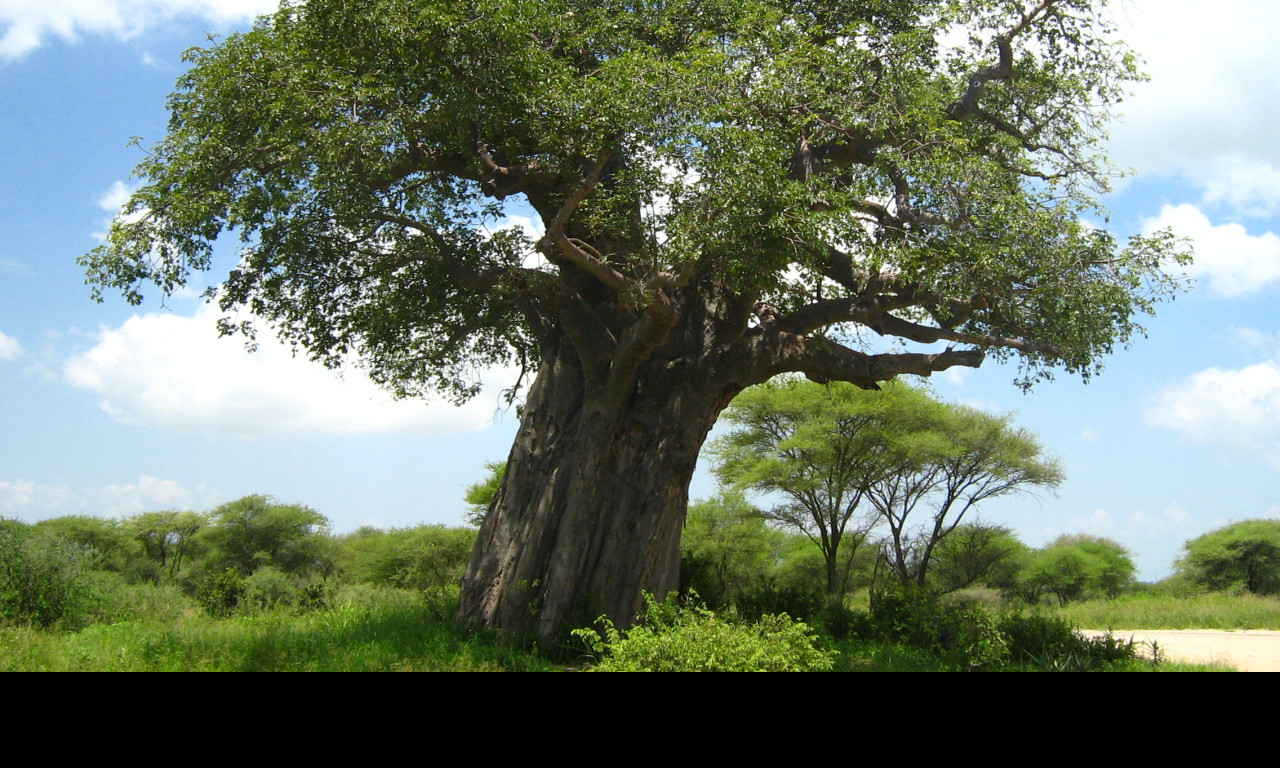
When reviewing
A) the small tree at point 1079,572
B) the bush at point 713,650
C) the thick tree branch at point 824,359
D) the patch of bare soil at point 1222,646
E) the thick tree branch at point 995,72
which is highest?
the thick tree branch at point 995,72

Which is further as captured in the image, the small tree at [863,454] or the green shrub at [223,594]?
the small tree at [863,454]

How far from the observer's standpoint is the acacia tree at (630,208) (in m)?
7.75

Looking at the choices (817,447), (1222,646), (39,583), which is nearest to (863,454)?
(817,447)

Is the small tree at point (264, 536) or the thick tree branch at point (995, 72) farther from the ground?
the thick tree branch at point (995, 72)

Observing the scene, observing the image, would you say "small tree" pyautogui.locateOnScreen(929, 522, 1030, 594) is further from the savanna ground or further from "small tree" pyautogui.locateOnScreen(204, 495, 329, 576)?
"small tree" pyautogui.locateOnScreen(204, 495, 329, 576)

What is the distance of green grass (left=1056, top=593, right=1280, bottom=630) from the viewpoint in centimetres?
1667

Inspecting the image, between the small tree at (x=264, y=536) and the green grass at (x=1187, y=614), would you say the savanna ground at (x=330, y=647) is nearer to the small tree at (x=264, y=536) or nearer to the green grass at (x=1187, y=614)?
the green grass at (x=1187, y=614)

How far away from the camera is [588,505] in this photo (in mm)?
9570

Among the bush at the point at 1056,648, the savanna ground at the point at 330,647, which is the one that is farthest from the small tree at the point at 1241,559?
the bush at the point at 1056,648

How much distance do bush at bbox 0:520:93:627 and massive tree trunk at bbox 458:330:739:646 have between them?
13.8 ft

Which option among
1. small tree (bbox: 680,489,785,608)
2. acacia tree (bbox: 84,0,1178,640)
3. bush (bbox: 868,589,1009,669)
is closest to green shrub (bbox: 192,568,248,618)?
acacia tree (bbox: 84,0,1178,640)

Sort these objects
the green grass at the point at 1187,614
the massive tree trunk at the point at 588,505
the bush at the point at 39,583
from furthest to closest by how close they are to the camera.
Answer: the green grass at the point at 1187,614 < the massive tree trunk at the point at 588,505 < the bush at the point at 39,583

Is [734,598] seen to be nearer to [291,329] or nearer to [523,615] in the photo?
[523,615]

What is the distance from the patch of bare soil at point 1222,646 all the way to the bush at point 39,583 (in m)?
12.5
